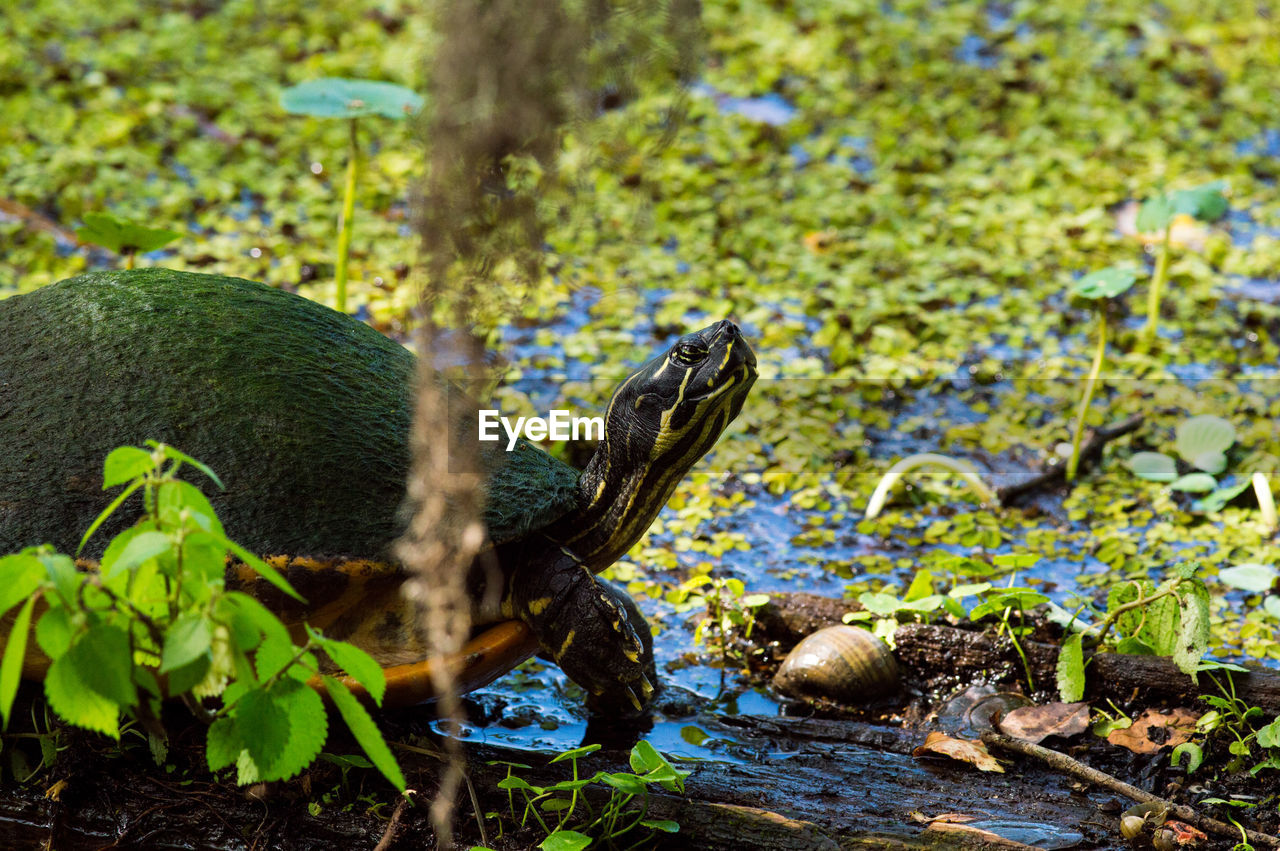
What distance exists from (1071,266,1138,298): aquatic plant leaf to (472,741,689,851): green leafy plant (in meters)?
2.30

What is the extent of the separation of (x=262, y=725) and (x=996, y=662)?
6.15ft

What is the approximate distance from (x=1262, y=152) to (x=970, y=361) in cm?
284

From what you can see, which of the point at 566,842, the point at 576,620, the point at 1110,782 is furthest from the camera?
the point at 576,620

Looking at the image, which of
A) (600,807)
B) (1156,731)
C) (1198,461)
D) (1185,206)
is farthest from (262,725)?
(1185,206)

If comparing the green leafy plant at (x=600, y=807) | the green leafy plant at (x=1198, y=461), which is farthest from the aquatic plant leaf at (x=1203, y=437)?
the green leafy plant at (x=600, y=807)

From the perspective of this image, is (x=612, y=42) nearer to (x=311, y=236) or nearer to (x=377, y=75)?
(x=311, y=236)

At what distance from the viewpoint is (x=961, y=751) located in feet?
8.33

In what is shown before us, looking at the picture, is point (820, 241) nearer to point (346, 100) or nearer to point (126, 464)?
point (346, 100)

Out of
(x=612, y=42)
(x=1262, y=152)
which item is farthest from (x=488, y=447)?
(x=1262, y=152)

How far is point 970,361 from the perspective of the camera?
4.68 meters

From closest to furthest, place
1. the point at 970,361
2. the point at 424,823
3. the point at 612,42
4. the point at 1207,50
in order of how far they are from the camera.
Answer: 1. the point at 612,42
2. the point at 424,823
3. the point at 970,361
4. the point at 1207,50

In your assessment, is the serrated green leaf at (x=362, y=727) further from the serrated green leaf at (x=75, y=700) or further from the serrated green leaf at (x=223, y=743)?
the serrated green leaf at (x=75, y=700)

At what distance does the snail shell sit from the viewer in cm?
280

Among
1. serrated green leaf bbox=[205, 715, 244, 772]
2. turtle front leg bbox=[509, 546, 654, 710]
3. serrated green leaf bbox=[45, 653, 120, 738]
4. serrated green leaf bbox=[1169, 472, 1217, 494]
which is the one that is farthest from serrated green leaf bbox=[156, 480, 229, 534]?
serrated green leaf bbox=[1169, 472, 1217, 494]
